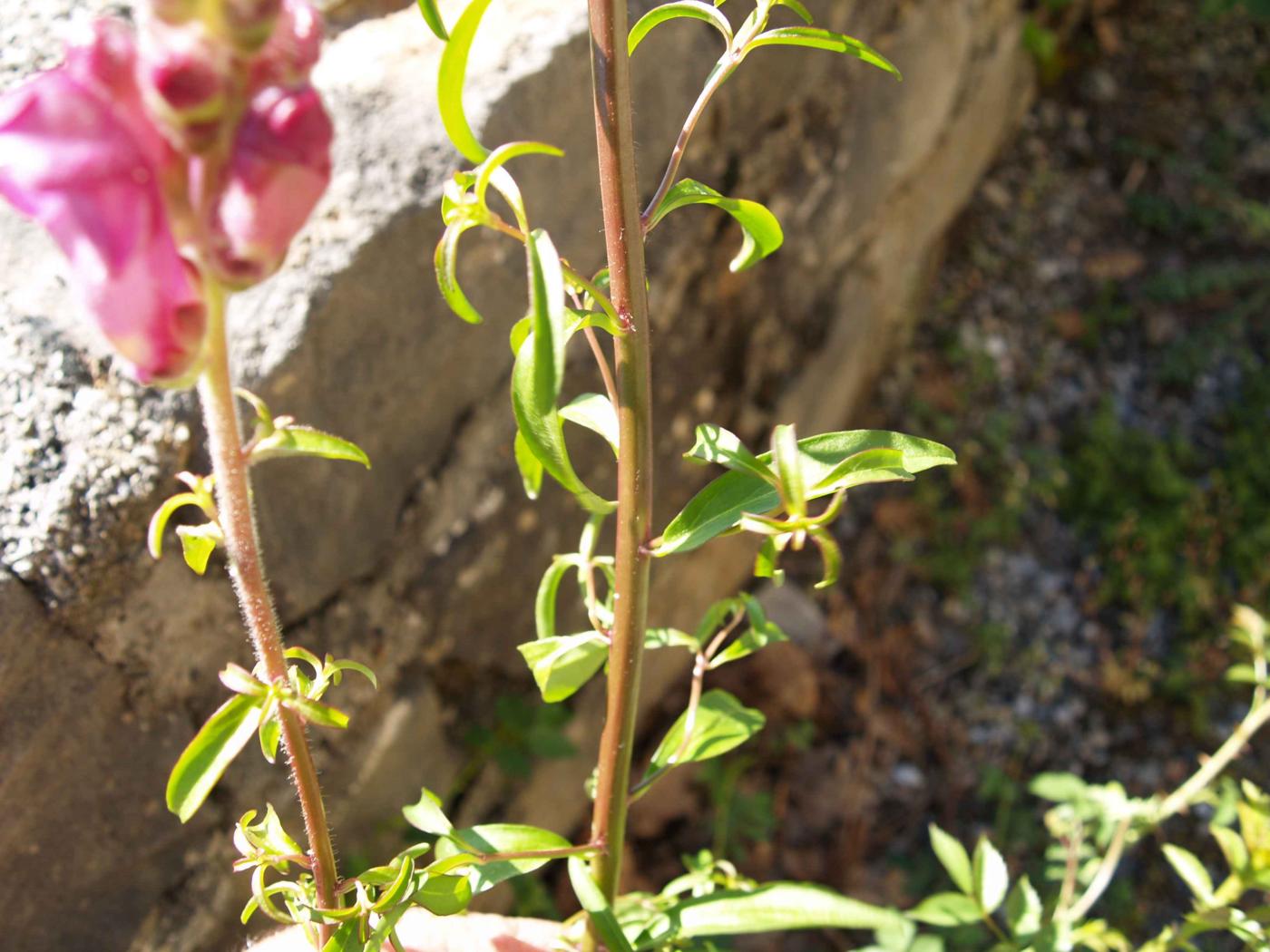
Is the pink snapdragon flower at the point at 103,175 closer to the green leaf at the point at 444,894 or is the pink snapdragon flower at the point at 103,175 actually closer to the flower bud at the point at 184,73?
the flower bud at the point at 184,73

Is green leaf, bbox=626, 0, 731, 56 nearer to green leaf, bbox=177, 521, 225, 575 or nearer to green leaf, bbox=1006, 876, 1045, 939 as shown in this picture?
green leaf, bbox=177, 521, 225, 575

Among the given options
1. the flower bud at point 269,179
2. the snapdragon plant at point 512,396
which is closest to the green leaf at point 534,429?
the snapdragon plant at point 512,396

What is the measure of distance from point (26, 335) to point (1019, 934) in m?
1.23

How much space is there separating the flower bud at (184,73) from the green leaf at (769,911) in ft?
2.32

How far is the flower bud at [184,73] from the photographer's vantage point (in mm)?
493

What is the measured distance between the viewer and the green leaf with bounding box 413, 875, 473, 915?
839mm

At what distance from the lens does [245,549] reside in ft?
2.18

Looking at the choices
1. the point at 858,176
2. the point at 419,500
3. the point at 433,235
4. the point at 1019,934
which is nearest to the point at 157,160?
the point at 433,235

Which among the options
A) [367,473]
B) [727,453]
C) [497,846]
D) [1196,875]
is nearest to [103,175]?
[727,453]

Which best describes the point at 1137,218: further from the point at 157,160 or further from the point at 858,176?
the point at 157,160

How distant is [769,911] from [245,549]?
530 millimetres

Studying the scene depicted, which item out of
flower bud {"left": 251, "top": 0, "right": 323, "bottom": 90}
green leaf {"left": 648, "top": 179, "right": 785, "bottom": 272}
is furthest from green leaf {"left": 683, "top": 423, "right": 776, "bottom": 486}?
flower bud {"left": 251, "top": 0, "right": 323, "bottom": 90}

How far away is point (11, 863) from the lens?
113 centimetres

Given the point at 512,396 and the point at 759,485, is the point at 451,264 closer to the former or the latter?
the point at 512,396
